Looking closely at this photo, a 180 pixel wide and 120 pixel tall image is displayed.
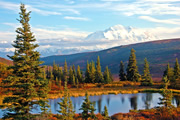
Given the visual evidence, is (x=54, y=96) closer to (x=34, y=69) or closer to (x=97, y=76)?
(x=97, y=76)

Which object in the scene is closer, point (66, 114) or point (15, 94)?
point (15, 94)

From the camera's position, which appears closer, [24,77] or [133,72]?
[24,77]

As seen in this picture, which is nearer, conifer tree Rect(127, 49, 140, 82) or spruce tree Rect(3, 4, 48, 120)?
spruce tree Rect(3, 4, 48, 120)

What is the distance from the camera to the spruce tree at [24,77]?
16844mm

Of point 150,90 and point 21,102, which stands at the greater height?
point 21,102

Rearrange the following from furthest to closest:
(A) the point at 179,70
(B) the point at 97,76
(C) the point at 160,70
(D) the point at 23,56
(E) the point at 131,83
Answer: (C) the point at 160,70
(B) the point at 97,76
(E) the point at 131,83
(A) the point at 179,70
(D) the point at 23,56

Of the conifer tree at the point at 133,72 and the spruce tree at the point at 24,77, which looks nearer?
the spruce tree at the point at 24,77

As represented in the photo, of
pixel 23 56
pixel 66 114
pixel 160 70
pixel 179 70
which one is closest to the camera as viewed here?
pixel 23 56

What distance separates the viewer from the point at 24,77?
17.3 m

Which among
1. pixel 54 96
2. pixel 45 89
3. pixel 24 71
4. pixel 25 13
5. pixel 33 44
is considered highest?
pixel 25 13

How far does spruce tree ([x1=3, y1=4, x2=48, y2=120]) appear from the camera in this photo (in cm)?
1684

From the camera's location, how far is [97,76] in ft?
266

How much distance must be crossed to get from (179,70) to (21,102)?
187ft

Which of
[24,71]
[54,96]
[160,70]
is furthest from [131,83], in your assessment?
[160,70]
